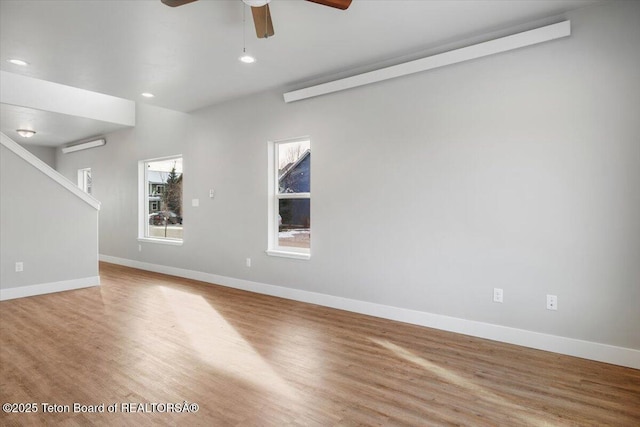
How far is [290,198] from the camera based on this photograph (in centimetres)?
466

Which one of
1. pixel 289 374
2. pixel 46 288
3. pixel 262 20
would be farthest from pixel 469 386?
pixel 46 288

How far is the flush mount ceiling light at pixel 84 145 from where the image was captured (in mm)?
7466

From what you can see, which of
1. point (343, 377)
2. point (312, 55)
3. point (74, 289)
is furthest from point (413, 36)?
point (74, 289)

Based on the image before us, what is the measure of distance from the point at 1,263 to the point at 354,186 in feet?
14.7

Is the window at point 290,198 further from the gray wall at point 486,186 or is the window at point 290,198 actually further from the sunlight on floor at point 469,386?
the sunlight on floor at point 469,386

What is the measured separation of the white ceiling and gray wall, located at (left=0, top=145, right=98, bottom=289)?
4.62 ft

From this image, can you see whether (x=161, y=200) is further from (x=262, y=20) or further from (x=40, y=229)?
(x=262, y=20)

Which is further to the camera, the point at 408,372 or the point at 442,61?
the point at 442,61

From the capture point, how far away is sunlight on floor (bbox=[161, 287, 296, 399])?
236cm

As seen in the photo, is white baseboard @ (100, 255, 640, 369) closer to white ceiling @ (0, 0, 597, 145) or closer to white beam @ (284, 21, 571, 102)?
white beam @ (284, 21, 571, 102)

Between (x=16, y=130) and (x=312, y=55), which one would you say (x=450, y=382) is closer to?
(x=312, y=55)

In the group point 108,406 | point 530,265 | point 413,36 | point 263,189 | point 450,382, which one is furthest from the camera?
point 263,189

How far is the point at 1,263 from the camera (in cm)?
441

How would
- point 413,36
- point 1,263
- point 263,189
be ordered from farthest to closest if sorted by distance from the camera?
point 263,189, point 1,263, point 413,36
